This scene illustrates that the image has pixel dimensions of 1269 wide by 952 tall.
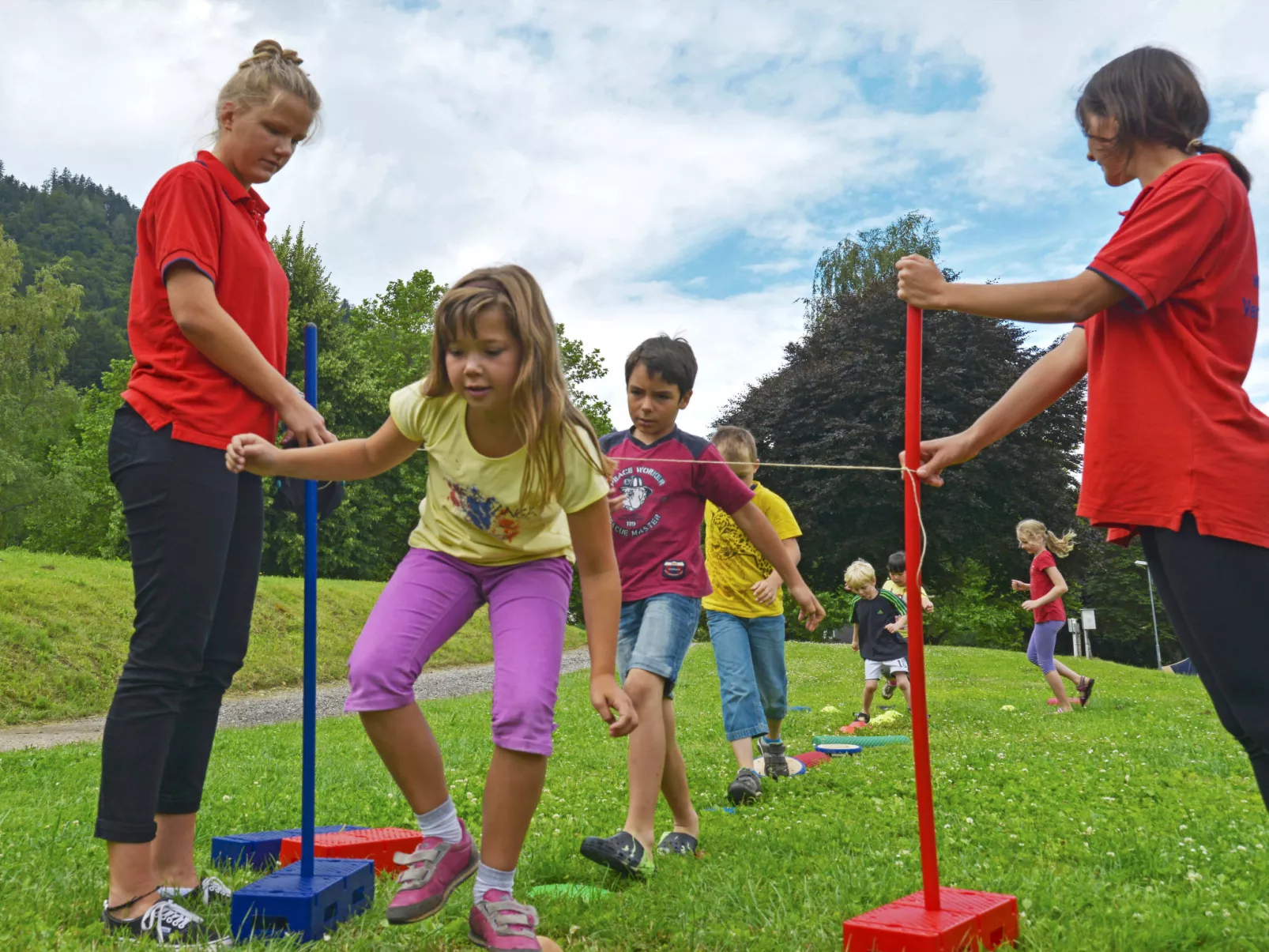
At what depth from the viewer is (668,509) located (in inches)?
190

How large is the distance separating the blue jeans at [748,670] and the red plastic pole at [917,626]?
10.1 feet

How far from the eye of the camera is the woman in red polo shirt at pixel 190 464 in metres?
3.01

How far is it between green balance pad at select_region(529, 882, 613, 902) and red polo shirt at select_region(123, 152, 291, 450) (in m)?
1.78

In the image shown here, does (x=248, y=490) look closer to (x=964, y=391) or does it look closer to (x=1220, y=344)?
(x=1220, y=344)

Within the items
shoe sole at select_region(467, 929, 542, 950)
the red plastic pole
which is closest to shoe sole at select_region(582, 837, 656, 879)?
shoe sole at select_region(467, 929, 542, 950)

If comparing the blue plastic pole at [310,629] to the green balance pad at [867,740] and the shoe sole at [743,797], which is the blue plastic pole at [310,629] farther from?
the green balance pad at [867,740]

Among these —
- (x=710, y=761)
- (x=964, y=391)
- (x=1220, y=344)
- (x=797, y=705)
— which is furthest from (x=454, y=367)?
(x=964, y=391)

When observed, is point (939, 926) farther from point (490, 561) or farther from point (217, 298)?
point (217, 298)

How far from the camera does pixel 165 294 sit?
10.6 ft

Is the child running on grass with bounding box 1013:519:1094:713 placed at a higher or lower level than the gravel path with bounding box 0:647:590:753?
higher

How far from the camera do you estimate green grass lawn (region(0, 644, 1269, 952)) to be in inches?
123

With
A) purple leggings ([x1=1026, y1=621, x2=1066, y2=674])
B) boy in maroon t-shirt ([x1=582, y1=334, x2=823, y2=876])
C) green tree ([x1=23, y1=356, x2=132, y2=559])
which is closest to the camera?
boy in maroon t-shirt ([x1=582, y1=334, x2=823, y2=876])

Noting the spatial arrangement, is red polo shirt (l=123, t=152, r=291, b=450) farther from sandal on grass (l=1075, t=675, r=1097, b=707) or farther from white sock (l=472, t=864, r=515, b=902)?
sandal on grass (l=1075, t=675, r=1097, b=707)

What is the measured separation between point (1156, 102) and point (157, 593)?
3.06 m
